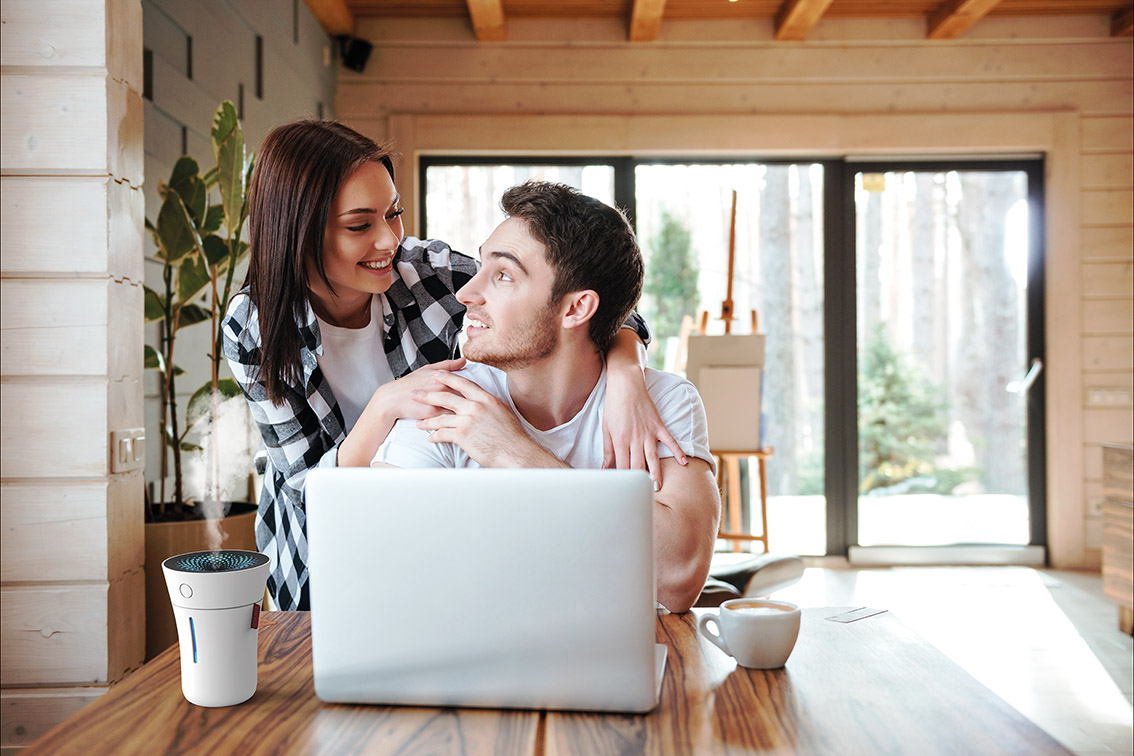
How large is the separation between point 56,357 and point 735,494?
293 cm

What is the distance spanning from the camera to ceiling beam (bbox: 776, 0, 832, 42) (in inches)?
149

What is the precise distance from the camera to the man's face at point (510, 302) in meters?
1.40

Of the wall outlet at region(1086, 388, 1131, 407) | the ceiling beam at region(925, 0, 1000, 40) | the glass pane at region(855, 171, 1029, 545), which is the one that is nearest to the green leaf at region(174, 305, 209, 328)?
the glass pane at region(855, 171, 1029, 545)

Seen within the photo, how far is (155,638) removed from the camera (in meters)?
2.00

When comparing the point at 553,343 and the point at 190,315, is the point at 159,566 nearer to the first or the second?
the point at 190,315

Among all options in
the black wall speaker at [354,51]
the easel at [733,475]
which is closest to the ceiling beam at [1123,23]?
the easel at [733,475]

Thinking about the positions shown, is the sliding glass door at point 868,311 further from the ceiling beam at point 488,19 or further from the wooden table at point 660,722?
the wooden table at point 660,722

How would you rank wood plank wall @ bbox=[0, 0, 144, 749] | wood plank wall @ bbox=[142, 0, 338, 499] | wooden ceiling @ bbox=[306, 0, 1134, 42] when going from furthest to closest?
wooden ceiling @ bbox=[306, 0, 1134, 42] < wood plank wall @ bbox=[142, 0, 338, 499] < wood plank wall @ bbox=[0, 0, 144, 749]

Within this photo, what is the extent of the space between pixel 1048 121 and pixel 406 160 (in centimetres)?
313

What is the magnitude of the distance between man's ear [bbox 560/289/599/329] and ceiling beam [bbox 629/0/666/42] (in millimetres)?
2776

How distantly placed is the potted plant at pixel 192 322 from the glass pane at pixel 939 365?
320 centimetres

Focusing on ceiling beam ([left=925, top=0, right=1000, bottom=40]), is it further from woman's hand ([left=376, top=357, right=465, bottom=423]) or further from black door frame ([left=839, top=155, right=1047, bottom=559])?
woman's hand ([left=376, top=357, right=465, bottom=423])

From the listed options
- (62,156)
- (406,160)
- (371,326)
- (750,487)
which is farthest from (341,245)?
(750,487)

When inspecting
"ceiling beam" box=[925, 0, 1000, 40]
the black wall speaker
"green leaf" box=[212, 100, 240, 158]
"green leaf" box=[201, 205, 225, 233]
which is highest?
"ceiling beam" box=[925, 0, 1000, 40]
